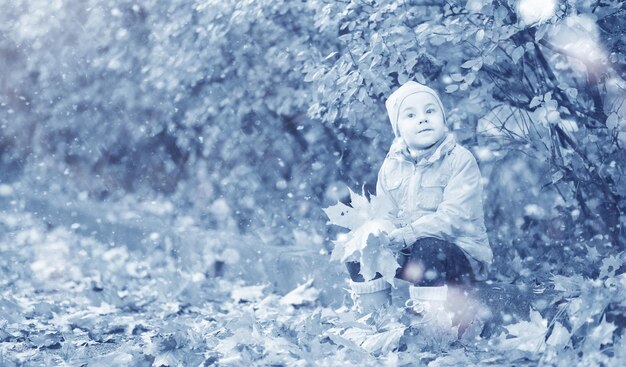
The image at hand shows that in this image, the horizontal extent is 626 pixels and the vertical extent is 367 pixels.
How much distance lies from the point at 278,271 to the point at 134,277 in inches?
46.3

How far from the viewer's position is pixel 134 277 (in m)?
5.97

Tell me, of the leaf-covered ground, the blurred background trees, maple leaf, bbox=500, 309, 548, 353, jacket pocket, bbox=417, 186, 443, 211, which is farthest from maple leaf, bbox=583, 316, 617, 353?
the blurred background trees

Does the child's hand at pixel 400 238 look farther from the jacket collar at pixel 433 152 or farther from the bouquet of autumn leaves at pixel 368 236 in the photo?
the jacket collar at pixel 433 152

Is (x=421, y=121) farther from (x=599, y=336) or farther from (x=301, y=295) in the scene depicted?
(x=301, y=295)

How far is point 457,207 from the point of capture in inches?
135

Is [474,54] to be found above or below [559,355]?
above

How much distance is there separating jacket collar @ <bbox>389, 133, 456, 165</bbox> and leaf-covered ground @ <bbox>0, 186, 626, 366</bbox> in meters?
0.65

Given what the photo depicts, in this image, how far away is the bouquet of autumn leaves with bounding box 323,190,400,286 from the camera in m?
3.27

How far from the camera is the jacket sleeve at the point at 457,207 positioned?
339 cm

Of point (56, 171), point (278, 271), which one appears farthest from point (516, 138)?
point (56, 171)

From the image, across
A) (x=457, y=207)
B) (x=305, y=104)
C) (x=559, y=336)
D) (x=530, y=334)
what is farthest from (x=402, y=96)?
(x=305, y=104)

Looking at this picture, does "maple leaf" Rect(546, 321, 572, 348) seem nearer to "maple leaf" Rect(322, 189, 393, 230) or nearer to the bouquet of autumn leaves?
the bouquet of autumn leaves

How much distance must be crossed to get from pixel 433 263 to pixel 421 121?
0.62 metres

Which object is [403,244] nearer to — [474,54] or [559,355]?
[559,355]
